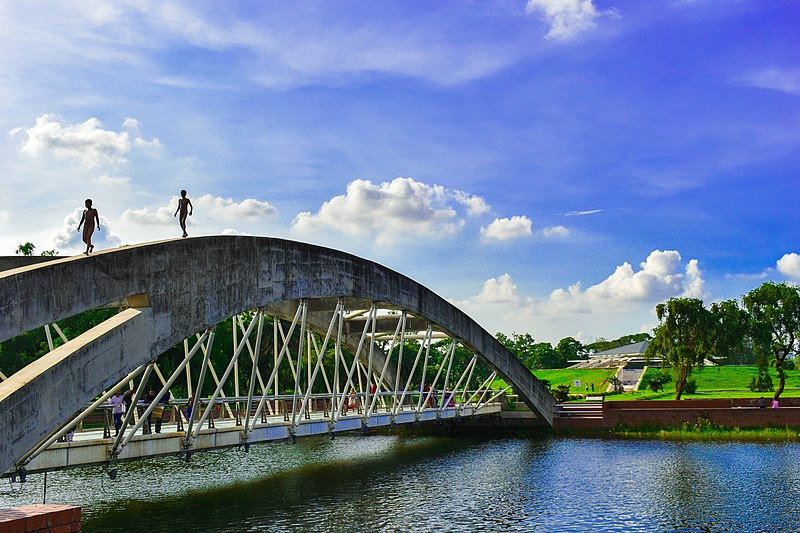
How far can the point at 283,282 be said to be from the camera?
26.3m

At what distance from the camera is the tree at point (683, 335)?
6025cm

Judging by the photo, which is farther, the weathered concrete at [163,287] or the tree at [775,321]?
the tree at [775,321]

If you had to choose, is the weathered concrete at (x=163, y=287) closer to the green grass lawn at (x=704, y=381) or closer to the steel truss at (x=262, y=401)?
the steel truss at (x=262, y=401)

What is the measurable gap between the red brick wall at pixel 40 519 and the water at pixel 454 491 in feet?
20.1

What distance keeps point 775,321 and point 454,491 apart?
37.1 meters

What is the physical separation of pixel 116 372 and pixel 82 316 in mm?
37334

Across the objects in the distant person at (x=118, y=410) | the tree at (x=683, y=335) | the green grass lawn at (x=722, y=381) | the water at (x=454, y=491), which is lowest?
the water at (x=454, y=491)

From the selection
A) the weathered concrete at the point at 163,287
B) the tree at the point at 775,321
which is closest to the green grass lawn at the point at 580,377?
the tree at the point at 775,321

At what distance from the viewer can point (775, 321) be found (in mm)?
56531

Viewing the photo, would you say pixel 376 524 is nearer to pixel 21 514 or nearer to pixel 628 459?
pixel 21 514

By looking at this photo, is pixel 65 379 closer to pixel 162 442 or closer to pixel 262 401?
pixel 162 442

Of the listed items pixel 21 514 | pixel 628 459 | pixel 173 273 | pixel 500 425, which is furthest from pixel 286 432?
pixel 500 425

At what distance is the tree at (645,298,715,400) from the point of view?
60250 millimetres

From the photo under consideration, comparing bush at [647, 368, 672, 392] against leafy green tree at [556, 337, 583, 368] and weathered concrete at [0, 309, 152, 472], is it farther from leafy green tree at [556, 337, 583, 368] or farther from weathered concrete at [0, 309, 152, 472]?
leafy green tree at [556, 337, 583, 368]
